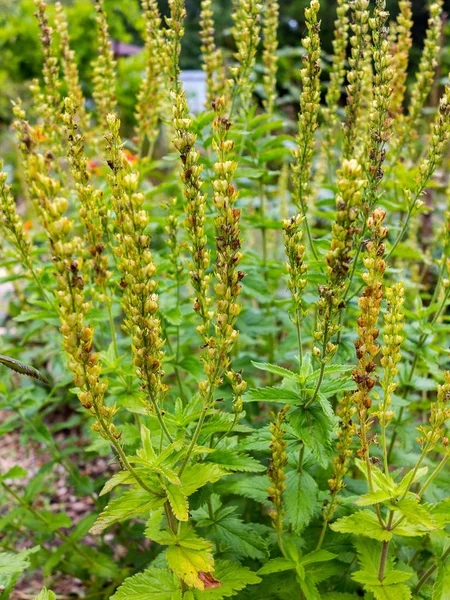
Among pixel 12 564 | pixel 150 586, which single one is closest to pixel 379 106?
pixel 150 586

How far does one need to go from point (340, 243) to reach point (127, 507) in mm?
1073

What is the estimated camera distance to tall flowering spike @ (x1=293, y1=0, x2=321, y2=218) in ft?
6.89

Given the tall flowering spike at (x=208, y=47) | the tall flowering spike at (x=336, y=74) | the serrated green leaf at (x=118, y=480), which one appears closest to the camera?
the serrated green leaf at (x=118, y=480)

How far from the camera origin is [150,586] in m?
2.01

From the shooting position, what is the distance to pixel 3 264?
3238 mm

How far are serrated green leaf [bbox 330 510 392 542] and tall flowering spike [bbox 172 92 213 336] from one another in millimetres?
864

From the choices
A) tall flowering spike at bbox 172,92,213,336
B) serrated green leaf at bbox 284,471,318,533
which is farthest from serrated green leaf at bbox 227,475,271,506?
tall flowering spike at bbox 172,92,213,336

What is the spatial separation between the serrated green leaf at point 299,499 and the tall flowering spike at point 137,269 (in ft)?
2.45

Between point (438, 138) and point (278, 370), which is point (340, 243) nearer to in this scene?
point (278, 370)

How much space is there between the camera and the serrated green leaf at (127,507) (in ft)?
5.60

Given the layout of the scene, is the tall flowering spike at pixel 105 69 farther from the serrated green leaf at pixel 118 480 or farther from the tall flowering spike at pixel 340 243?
the serrated green leaf at pixel 118 480

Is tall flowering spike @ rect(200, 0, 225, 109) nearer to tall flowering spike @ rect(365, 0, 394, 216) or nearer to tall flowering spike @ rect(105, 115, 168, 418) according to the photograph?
tall flowering spike @ rect(365, 0, 394, 216)

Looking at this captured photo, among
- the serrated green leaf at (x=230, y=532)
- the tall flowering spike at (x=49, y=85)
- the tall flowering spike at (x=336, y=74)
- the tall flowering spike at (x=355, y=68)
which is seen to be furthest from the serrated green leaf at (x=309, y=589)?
the tall flowering spike at (x=49, y=85)

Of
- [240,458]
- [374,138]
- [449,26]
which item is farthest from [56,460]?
[449,26]
